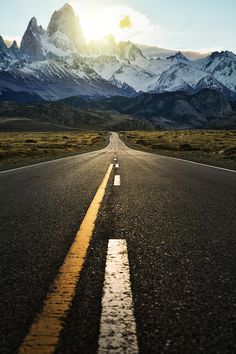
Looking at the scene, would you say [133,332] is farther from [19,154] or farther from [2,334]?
[19,154]

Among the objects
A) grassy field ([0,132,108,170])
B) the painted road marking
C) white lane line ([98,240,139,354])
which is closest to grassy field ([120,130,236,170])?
grassy field ([0,132,108,170])

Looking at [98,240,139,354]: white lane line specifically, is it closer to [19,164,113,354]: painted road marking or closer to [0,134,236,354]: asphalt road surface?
[0,134,236,354]: asphalt road surface

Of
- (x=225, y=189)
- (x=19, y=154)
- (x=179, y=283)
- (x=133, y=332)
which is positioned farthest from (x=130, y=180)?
(x=19, y=154)

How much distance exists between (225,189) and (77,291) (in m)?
7.67

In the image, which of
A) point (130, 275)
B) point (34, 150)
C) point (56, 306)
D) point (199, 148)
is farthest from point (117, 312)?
point (199, 148)

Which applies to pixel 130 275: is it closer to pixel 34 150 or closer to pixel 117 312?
pixel 117 312

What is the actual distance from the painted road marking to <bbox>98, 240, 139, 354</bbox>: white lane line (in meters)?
0.27

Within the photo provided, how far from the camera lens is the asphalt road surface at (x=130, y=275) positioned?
266cm

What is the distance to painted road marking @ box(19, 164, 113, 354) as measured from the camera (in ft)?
8.19

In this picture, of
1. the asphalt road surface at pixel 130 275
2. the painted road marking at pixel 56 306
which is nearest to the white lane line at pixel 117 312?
the asphalt road surface at pixel 130 275

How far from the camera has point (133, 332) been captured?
268 centimetres

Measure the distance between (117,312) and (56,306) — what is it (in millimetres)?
448

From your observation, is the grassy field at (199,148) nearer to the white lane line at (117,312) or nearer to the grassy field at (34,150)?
the grassy field at (34,150)

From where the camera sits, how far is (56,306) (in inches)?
121
